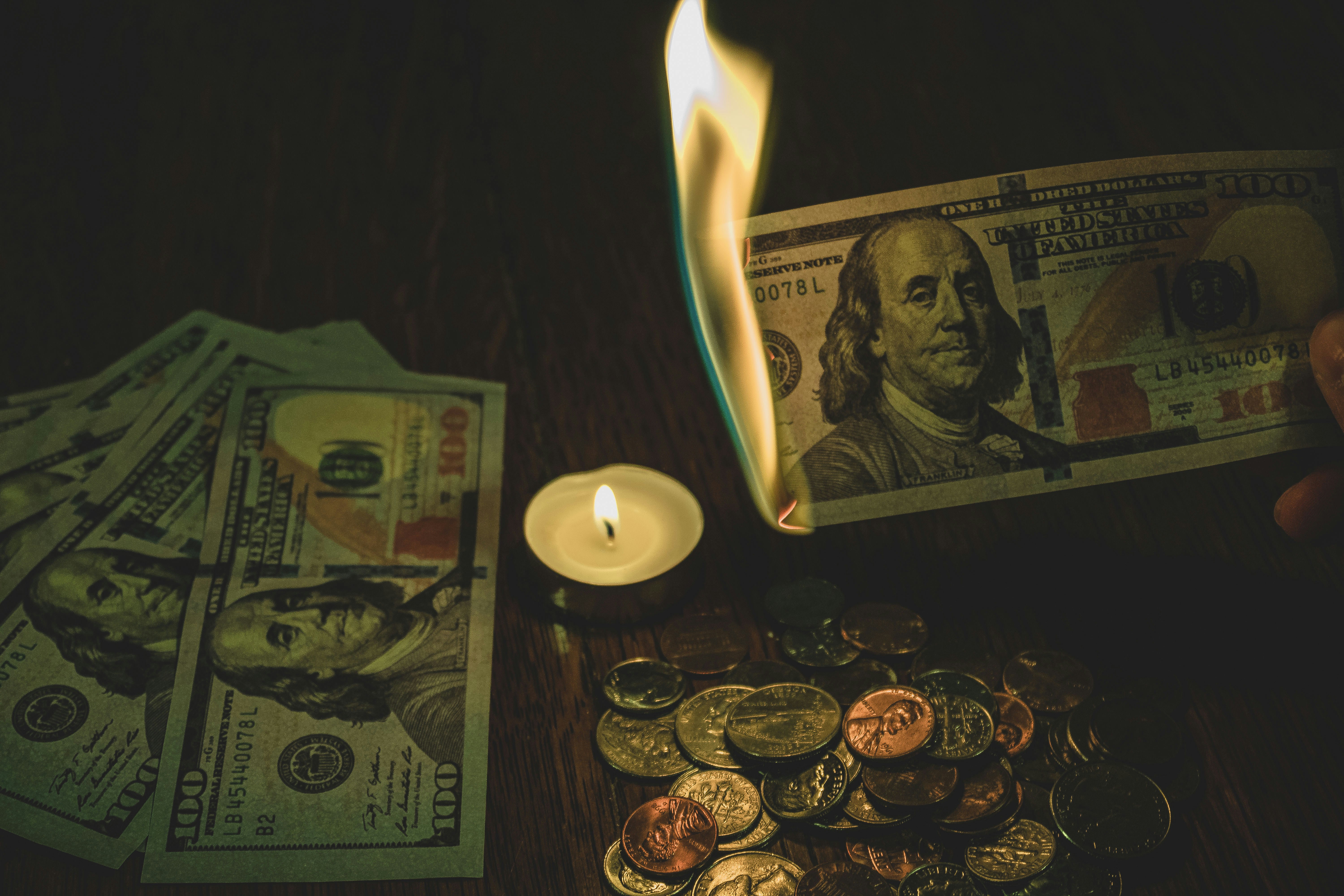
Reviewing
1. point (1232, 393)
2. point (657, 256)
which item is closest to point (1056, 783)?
point (1232, 393)

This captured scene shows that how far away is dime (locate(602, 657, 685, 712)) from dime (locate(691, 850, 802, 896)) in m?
0.12

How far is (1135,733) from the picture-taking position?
70 cm

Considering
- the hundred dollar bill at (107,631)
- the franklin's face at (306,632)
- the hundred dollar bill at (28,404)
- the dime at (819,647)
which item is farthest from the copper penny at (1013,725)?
the hundred dollar bill at (28,404)

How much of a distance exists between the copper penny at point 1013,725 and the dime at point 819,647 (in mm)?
112

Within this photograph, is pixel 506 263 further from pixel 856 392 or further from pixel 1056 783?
pixel 1056 783

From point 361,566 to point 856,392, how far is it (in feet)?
1.47

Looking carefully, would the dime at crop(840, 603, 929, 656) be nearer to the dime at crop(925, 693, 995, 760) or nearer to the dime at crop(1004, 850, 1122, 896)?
the dime at crop(925, 693, 995, 760)

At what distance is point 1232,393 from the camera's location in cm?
83

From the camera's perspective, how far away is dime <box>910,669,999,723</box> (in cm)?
72

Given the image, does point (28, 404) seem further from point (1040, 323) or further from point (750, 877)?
point (1040, 323)

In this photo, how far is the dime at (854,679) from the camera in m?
0.74

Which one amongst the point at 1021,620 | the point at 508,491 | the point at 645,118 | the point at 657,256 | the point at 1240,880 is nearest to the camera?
the point at 1240,880

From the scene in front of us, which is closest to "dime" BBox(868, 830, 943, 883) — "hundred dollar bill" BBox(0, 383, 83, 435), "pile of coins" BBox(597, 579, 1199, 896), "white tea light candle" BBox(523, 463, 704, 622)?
"pile of coins" BBox(597, 579, 1199, 896)

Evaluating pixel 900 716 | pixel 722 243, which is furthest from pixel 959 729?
pixel 722 243
